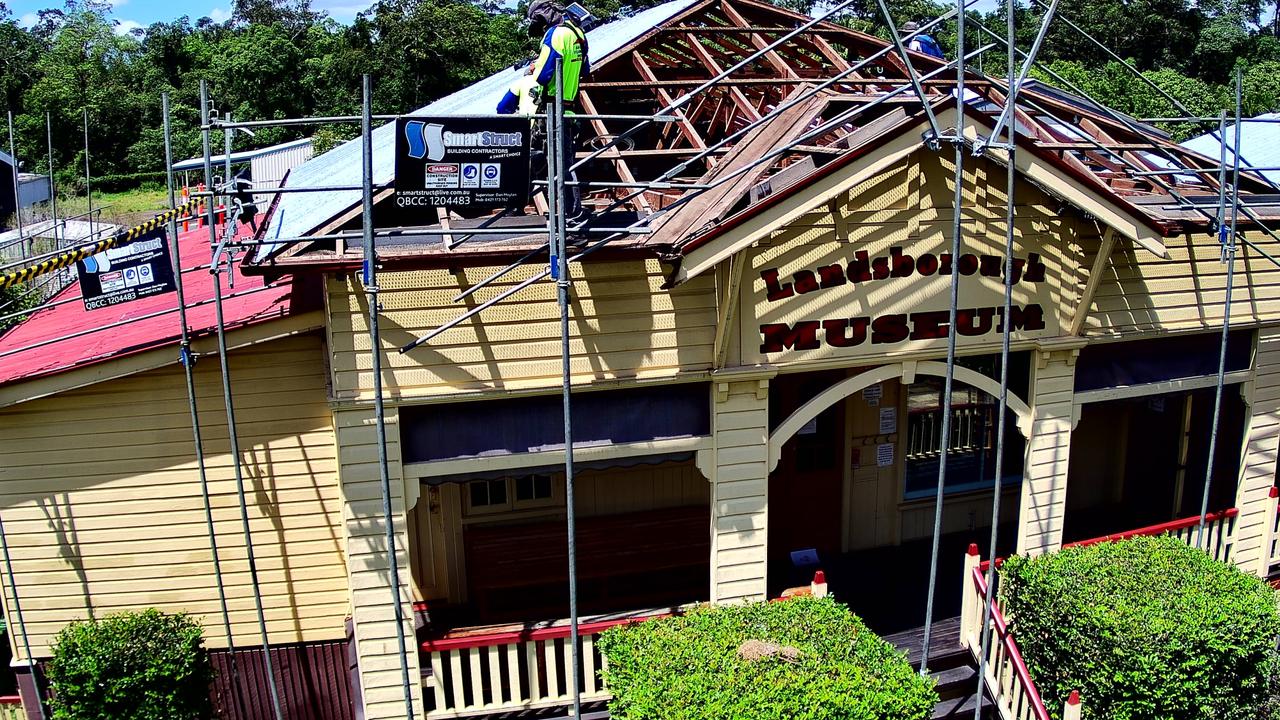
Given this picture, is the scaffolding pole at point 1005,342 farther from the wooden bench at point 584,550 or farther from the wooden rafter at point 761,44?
→ the wooden bench at point 584,550

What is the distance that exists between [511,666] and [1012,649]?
4.66 m

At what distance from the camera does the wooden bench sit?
11461mm

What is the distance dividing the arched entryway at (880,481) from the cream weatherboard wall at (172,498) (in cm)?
540

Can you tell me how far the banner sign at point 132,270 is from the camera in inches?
352

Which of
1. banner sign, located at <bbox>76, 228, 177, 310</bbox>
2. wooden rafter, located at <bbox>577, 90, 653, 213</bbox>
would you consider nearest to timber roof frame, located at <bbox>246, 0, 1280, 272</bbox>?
wooden rafter, located at <bbox>577, 90, 653, 213</bbox>

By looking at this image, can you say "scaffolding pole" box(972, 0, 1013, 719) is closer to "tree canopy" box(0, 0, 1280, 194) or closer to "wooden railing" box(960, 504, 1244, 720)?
"wooden railing" box(960, 504, 1244, 720)

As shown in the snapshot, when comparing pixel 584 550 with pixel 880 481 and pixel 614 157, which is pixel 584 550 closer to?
pixel 880 481

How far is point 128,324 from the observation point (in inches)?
450

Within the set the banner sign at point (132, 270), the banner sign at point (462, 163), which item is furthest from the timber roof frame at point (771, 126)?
the banner sign at point (132, 270)

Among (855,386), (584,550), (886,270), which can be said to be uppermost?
(886,270)

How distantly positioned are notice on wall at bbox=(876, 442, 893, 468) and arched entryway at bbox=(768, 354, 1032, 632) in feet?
0.04

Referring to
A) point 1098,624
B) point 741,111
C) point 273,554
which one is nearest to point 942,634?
point 1098,624

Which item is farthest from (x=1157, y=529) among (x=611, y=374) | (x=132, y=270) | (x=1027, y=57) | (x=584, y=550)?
(x=132, y=270)

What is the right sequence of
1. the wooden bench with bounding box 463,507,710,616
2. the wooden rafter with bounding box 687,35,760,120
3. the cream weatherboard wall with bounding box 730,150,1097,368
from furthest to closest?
1. the wooden bench with bounding box 463,507,710,616
2. the wooden rafter with bounding box 687,35,760,120
3. the cream weatherboard wall with bounding box 730,150,1097,368
